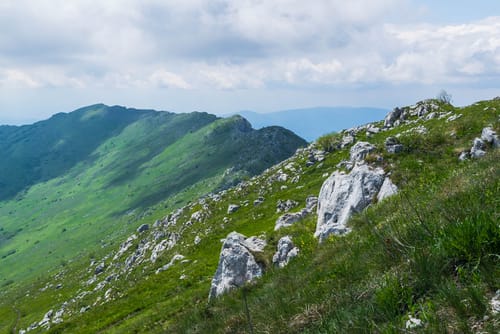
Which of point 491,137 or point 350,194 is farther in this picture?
point 350,194

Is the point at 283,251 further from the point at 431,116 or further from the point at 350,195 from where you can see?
the point at 431,116

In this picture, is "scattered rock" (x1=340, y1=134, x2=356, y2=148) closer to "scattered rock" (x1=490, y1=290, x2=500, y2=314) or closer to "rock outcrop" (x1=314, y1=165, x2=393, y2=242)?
"rock outcrop" (x1=314, y1=165, x2=393, y2=242)

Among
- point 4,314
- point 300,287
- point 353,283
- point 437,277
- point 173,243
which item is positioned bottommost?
point 4,314

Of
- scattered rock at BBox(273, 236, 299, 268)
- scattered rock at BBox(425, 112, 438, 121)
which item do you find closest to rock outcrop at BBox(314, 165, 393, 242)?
scattered rock at BBox(273, 236, 299, 268)

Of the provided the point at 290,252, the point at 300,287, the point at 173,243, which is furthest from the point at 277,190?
the point at 300,287

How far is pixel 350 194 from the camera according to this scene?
24562 millimetres

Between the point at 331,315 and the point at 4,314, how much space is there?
531 ft

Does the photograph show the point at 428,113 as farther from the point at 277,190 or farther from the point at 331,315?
the point at 331,315

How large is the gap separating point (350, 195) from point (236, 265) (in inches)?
355

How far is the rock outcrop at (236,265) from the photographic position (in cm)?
2333

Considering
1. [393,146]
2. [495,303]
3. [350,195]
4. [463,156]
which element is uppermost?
[495,303]

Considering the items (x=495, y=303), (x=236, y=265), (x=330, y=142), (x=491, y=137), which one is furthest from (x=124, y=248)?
(x=495, y=303)

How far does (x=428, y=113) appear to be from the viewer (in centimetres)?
6069

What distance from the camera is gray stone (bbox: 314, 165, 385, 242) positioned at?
23445 millimetres
